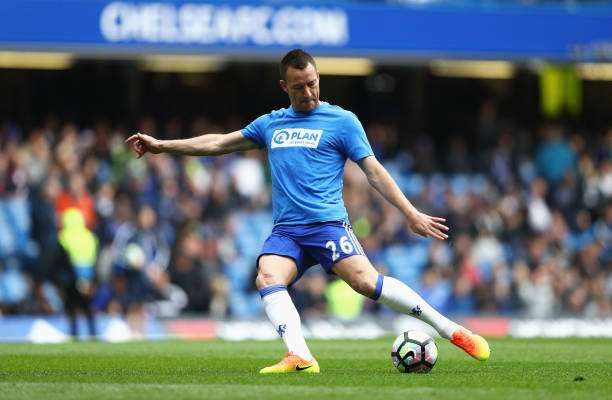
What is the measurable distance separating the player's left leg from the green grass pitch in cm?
25

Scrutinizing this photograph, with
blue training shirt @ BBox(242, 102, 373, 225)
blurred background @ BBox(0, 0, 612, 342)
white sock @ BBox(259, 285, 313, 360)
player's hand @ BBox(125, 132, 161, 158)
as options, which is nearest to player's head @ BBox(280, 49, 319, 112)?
blue training shirt @ BBox(242, 102, 373, 225)

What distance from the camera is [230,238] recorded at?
22516 mm

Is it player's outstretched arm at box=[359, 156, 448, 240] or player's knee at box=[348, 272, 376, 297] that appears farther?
player's knee at box=[348, 272, 376, 297]

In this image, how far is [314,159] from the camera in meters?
9.84

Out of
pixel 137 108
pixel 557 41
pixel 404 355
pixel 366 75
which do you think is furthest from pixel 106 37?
pixel 404 355

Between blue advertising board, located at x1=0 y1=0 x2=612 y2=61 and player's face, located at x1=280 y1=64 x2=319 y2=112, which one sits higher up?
blue advertising board, located at x1=0 y1=0 x2=612 y2=61

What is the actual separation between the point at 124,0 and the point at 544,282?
8.60 metres

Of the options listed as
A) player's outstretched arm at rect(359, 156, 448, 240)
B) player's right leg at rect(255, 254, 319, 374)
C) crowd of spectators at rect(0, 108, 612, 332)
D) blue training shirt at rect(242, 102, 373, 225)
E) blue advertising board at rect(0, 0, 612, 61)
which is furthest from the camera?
blue advertising board at rect(0, 0, 612, 61)

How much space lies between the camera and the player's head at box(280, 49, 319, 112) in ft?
31.5

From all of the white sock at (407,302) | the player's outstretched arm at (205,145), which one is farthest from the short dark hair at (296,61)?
the white sock at (407,302)

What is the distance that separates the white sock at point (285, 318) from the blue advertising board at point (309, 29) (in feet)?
46.1

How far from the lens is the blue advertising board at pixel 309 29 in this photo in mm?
23062

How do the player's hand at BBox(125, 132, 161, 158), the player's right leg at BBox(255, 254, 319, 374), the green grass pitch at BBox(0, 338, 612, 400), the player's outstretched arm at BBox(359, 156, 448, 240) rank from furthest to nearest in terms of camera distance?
the player's hand at BBox(125, 132, 161, 158) < the player's right leg at BBox(255, 254, 319, 374) < the player's outstretched arm at BBox(359, 156, 448, 240) < the green grass pitch at BBox(0, 338, 612, 400)

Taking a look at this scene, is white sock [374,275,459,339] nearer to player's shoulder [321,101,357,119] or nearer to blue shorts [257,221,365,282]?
blue shorts [257,221,365,282]
